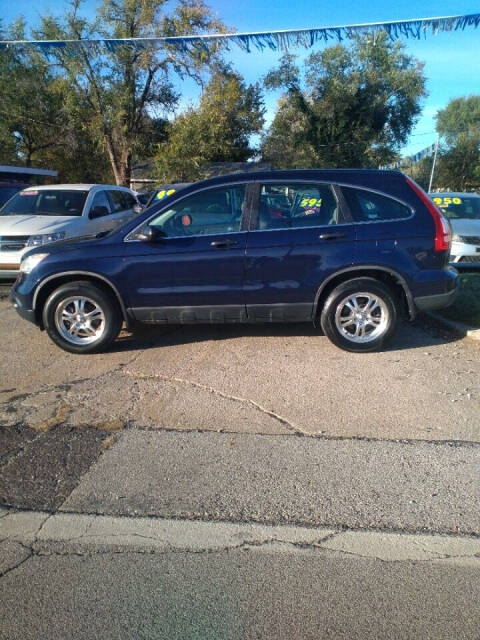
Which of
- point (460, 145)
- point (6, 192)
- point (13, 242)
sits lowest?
point (13, 242)

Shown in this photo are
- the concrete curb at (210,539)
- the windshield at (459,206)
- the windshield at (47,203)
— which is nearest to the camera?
the concrete curb at (210,539)

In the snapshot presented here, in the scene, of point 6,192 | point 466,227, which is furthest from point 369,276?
point 6,192

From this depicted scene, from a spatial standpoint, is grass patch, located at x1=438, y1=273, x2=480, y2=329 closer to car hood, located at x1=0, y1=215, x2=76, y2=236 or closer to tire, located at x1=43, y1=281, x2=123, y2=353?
tire, located at x1=43, y1=281, x2=123, y2=353

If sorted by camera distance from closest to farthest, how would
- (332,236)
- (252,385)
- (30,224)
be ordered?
(252,385) → (332,236) → (30,224)

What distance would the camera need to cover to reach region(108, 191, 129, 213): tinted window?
34.0ft

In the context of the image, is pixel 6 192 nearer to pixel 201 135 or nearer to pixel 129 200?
pixel 129 200

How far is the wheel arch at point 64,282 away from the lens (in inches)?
203

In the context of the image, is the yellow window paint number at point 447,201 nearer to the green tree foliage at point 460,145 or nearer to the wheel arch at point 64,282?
the wheel arch at point 64,282

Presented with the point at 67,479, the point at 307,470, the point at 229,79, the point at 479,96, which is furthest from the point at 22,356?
the point at 479,96

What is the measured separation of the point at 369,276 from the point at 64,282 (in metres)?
3.33

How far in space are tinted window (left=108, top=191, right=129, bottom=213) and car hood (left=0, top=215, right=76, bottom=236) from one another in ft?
5.02

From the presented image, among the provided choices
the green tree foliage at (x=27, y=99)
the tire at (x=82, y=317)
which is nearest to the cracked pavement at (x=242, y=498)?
the tire at (x=82, y=317)

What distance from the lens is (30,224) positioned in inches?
338

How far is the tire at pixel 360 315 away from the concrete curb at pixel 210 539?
2736 mm
